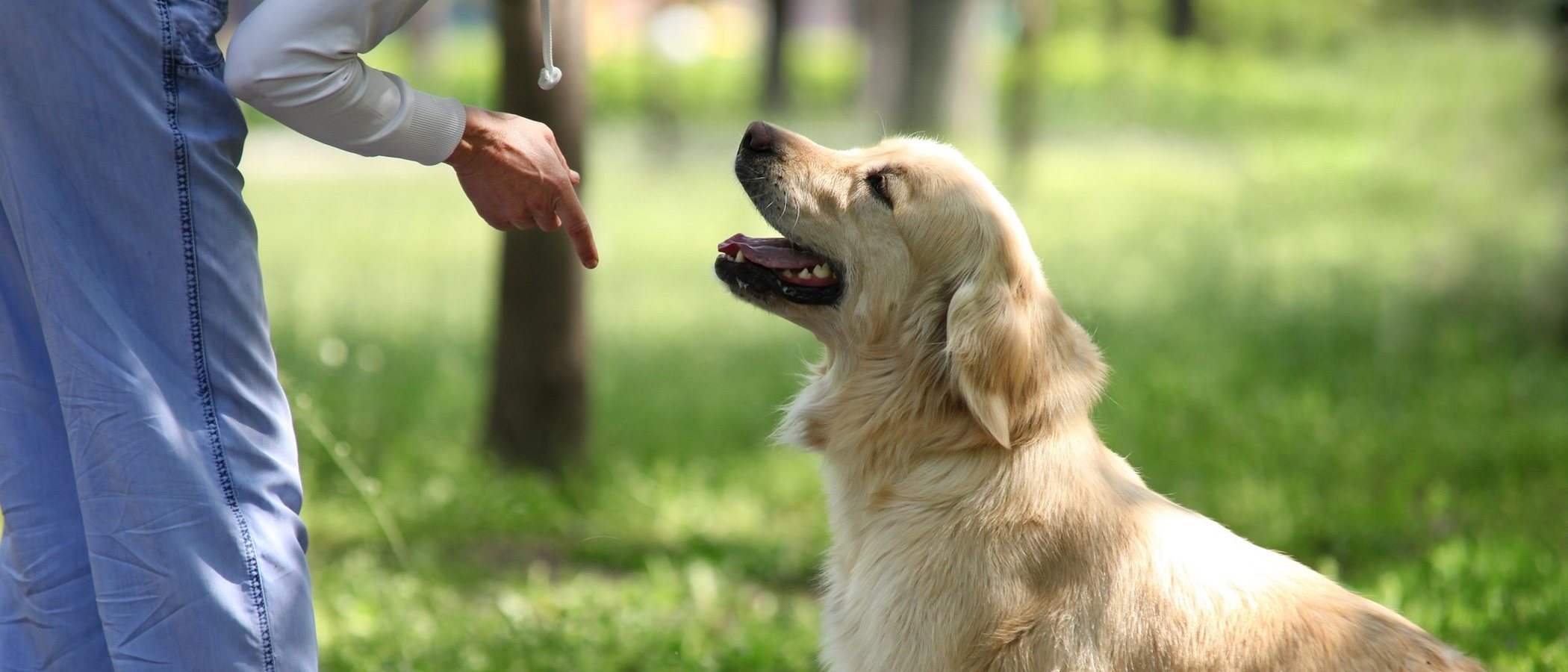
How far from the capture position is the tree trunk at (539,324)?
5605 millimetres

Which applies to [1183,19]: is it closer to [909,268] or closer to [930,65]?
[930,65]

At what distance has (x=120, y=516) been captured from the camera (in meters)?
2.11

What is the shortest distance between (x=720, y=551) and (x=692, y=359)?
2.94 meters

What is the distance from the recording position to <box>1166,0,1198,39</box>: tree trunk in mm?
28734

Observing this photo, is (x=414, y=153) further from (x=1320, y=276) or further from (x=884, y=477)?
(x=1320, y=276)

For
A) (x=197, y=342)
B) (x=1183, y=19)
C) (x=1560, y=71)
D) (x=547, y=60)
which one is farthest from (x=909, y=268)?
(x=1183, y=19)

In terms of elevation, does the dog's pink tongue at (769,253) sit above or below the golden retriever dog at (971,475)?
above

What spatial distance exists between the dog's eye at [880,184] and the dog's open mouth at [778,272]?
194 millimetres

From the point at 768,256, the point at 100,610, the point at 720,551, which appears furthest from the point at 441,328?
the point at 100,610

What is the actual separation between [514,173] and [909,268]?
1.03 metres

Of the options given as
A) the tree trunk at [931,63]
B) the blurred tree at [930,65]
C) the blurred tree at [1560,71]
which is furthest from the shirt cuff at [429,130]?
the tree trunk at [931,63]

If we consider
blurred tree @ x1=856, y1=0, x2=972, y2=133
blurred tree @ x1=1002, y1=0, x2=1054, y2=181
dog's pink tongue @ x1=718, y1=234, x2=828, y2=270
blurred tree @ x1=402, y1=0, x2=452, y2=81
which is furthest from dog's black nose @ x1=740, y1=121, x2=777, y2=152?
blurred tree @ x1=402, y1=0, x2=452, y2=81

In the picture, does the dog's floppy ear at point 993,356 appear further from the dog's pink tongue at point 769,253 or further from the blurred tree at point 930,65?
the blurred tree at point 930,65

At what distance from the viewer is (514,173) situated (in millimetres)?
2373
